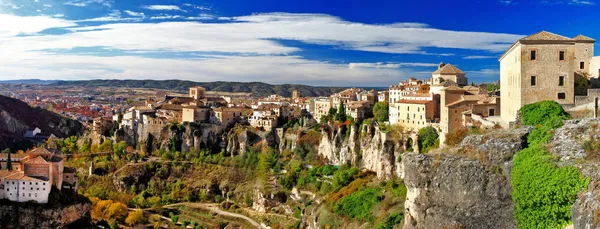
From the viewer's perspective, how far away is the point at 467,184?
19016mm

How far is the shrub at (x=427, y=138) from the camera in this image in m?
36.4

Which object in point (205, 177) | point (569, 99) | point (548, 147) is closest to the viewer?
point (548, 147)

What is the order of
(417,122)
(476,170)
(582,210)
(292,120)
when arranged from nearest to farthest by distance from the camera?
(582,210) → (476,170) → (417,122) → (292,120)

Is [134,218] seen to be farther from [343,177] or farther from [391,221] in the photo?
[391,221]

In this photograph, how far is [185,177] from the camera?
56938 millimetres

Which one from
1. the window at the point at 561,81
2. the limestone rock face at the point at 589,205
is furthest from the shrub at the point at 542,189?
the window at the point at 561,81

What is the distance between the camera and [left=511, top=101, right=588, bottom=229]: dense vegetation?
50.7ft

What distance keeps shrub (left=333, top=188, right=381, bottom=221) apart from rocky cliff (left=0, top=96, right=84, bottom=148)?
202ft

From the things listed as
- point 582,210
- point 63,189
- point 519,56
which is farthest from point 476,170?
point 63,189

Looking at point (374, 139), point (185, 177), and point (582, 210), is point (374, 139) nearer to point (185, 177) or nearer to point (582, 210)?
point (185, 177)

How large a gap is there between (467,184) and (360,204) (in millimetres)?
16957

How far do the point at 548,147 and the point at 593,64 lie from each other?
15.5m

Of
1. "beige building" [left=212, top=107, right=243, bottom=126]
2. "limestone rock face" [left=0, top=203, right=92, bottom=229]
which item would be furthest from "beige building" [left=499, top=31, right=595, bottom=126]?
"beige building" [left=212, top=107, right=243, bottom=126]

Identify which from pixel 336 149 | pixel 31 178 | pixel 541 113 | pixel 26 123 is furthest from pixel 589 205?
pixel 26 123
